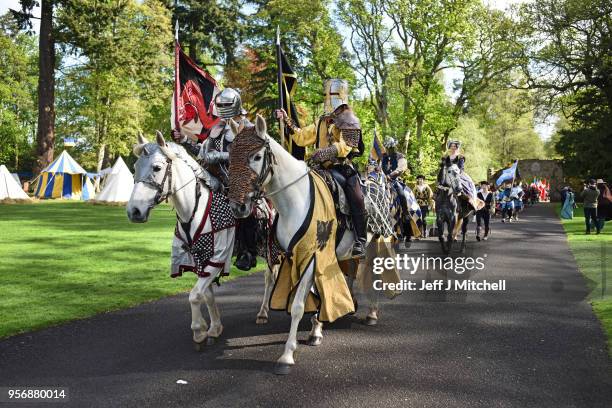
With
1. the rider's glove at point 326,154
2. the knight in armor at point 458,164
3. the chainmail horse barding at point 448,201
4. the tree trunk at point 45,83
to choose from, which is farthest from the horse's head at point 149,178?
the tree trunk at point 45,83

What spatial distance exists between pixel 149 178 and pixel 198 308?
1.53m

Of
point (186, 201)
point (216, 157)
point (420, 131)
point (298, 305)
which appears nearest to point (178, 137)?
point (216, 157)

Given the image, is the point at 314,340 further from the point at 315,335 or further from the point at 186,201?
the point at 186,201

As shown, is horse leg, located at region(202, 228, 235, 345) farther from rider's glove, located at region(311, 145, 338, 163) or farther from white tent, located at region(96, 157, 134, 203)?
white tent, located at region(96, 157, 134, 203)

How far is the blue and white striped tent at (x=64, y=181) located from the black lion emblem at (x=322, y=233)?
3323 centimetres

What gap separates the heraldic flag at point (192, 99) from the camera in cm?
738

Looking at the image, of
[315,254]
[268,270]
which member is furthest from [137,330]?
[315,254]

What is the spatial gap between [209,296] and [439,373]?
2727mm

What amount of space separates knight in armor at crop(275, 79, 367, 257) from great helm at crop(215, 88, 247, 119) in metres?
0.59

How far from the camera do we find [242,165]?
507 cm

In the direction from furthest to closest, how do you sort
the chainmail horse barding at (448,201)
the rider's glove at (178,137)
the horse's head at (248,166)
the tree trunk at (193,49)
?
the tree trunk at (193,49), the chainmail horse barding at (448,201), the rider's glove at (178,137), the horse's head at (248,166)

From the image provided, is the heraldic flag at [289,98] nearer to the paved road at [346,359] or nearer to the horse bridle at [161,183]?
the horse bridle at [161,183]

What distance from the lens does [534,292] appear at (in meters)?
9.25

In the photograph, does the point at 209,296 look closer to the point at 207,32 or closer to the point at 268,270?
the point at 268,270
